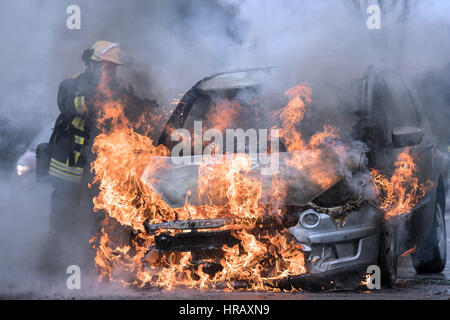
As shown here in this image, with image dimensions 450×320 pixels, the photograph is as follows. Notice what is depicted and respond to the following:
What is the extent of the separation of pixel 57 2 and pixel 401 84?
5.25 m

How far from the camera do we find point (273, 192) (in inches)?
169

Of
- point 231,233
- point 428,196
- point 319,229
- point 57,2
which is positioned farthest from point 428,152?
point 57,2

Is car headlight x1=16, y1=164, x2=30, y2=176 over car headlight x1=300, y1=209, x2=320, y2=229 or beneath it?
beneath

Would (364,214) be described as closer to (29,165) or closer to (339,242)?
(339,242)

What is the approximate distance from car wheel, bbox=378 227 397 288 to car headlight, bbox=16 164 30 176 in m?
6.34

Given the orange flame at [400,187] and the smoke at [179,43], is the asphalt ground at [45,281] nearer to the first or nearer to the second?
the smoke at [179,43]

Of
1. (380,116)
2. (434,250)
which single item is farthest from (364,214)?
(434,250)

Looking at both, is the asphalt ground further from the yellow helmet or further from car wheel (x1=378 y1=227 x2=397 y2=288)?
the yellow helmet

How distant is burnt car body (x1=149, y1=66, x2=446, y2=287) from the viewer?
4141 millimetres

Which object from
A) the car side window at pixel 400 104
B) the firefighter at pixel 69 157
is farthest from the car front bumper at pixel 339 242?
the firefighter at pixel 69 157

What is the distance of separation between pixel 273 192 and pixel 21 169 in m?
5.94

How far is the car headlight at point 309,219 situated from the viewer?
13.6 ft

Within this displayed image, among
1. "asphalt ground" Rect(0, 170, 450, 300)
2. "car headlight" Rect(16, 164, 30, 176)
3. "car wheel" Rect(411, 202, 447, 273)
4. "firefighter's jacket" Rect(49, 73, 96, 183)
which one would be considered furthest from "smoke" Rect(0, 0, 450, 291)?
"car wheel" Rect(411, 202, 447, 273)
